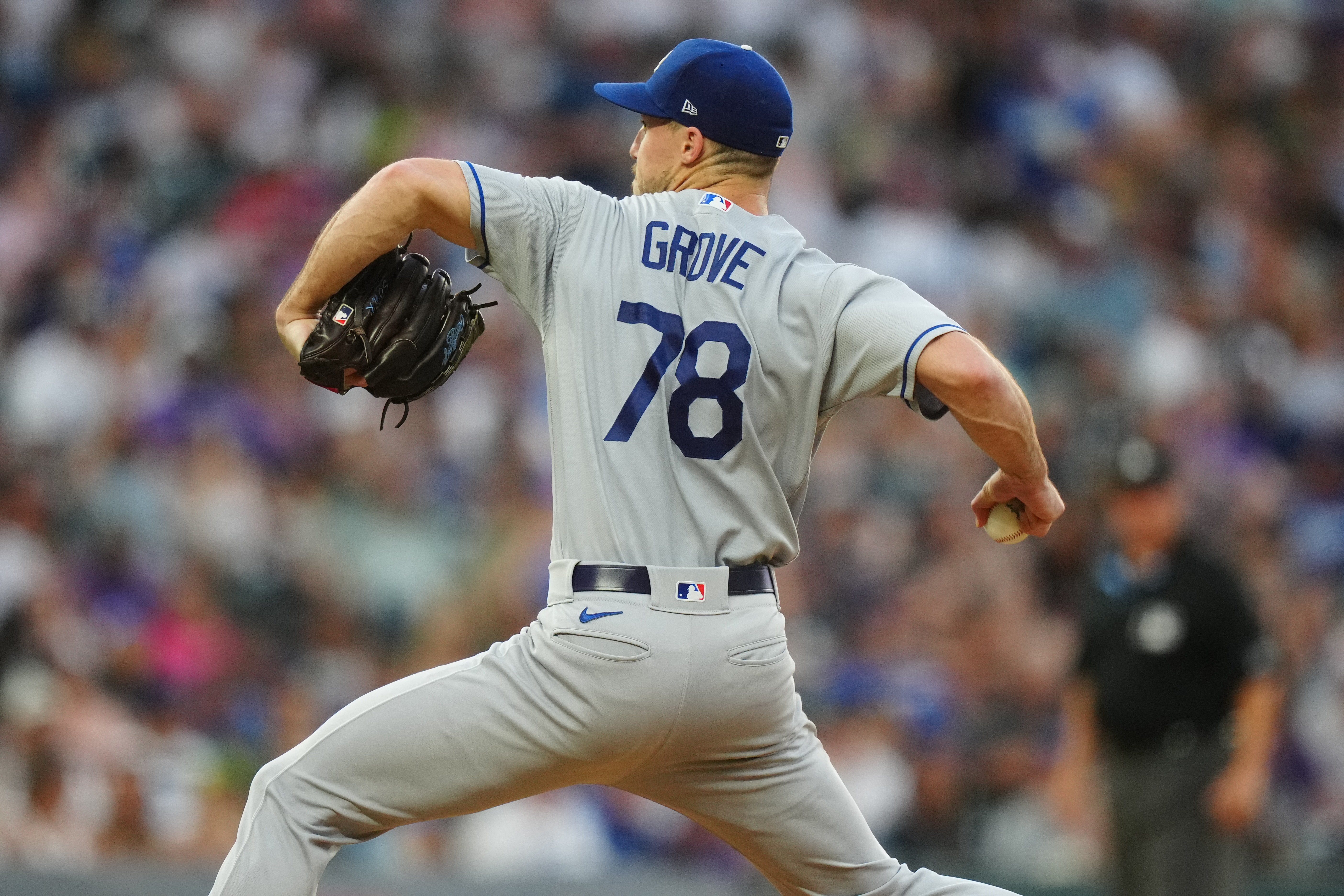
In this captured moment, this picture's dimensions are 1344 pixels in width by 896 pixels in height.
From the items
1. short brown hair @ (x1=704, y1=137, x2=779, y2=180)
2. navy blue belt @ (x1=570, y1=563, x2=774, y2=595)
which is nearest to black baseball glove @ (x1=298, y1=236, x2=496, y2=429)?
navy blue belt @ (x1=570, y1=563, x2=774, y2=595)

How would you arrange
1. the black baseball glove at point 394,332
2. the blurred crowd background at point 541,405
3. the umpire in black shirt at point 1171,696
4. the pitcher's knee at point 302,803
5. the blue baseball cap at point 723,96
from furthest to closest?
1. the blurred crowd background at point 541,405
2. the umpire in black shirt at point 1171,696
3. the blue baseball cap at point 723,96
4. the black baseball glove at point 394,332
5. the pitcher's knee at point 302,803

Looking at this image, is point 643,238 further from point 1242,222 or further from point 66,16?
point 1242,222

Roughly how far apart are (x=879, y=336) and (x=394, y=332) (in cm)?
105

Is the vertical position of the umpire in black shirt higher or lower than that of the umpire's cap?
lower

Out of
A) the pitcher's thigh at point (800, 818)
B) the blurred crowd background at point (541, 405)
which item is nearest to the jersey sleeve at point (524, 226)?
the pitcher's thigh at point (800, 818)

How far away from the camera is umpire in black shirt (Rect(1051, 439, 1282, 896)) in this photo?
6613mm

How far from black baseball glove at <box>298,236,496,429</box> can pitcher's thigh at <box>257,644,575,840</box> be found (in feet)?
1.93

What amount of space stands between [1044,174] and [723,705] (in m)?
9.49

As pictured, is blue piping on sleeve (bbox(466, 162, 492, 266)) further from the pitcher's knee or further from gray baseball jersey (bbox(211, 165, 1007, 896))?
the pitcher's knee

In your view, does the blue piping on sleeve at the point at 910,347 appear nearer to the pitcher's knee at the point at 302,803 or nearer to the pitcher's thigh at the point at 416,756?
the pitcher's thigh at the point at 416,756

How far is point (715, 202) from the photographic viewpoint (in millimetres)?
3596

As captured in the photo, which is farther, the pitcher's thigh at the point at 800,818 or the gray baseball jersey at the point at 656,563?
the pitcher's thigh at the point at 800,818

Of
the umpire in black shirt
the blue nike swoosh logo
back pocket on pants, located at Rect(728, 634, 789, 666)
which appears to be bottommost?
the umpire in black shirt

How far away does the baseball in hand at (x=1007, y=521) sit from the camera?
3713mm
